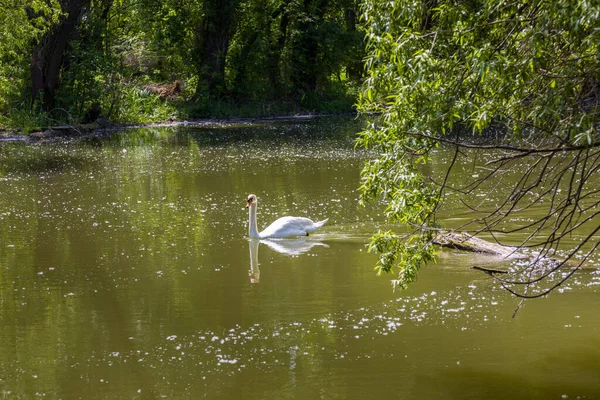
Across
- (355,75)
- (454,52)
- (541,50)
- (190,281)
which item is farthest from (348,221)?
(355,75)

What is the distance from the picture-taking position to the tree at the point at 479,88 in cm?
607

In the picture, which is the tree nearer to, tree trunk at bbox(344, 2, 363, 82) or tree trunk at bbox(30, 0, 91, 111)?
tree trunk at bbox(30, 0, 91, 111)

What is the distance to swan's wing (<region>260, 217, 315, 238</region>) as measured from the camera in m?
13.7

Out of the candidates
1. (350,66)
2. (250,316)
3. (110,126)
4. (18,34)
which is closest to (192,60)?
(110,126)

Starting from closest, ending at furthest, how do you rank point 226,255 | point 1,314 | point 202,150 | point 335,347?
point 335,347 → point 1,314 → point 226,255 → point 202,150

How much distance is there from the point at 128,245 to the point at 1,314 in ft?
11.4

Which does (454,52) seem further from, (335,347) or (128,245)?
(128,245)

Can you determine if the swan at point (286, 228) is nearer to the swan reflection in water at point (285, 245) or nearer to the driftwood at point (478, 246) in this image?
the swan reflection in water at point (285, 245)

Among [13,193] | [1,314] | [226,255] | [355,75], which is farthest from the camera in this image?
[355,75]

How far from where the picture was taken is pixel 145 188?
63.1ft

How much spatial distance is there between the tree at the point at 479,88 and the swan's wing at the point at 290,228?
5629 millimetres

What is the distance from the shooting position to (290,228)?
45.4 ft

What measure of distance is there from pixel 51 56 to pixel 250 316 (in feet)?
85.7

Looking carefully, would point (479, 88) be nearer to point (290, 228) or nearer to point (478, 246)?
point (478, 246)
